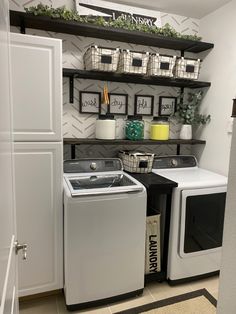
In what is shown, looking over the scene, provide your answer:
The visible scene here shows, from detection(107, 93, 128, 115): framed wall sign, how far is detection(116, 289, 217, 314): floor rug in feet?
5.87

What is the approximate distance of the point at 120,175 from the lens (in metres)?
2.31

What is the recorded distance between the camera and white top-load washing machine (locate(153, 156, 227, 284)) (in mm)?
2100

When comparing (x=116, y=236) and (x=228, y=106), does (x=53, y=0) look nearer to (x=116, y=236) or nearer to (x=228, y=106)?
(x=228, y=106)

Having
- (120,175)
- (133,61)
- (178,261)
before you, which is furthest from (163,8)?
(178,261)

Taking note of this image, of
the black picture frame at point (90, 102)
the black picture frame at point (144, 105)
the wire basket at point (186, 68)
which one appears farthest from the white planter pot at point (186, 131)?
the black picture frame at point (90, 102)

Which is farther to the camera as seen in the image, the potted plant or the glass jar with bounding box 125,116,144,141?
the potted plant

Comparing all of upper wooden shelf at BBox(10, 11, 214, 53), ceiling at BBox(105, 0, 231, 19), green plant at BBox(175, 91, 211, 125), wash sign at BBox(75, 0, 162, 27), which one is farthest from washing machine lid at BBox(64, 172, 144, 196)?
ceiling at BBox(105, 0, 231, 19)

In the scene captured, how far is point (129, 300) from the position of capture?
2.06m

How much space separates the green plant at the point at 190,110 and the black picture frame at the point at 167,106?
6cm

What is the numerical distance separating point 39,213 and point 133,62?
1.51 meters

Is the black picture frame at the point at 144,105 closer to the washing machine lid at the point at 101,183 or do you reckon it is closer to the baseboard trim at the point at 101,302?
the washing machine lid at the point at 101,183

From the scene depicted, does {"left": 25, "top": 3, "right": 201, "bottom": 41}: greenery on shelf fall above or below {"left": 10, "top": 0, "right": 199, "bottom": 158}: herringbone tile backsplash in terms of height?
above

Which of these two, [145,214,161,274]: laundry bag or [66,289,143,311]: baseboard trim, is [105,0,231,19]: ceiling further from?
[66,289,143,311]: baseboard trim

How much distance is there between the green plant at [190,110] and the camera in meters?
2.69
